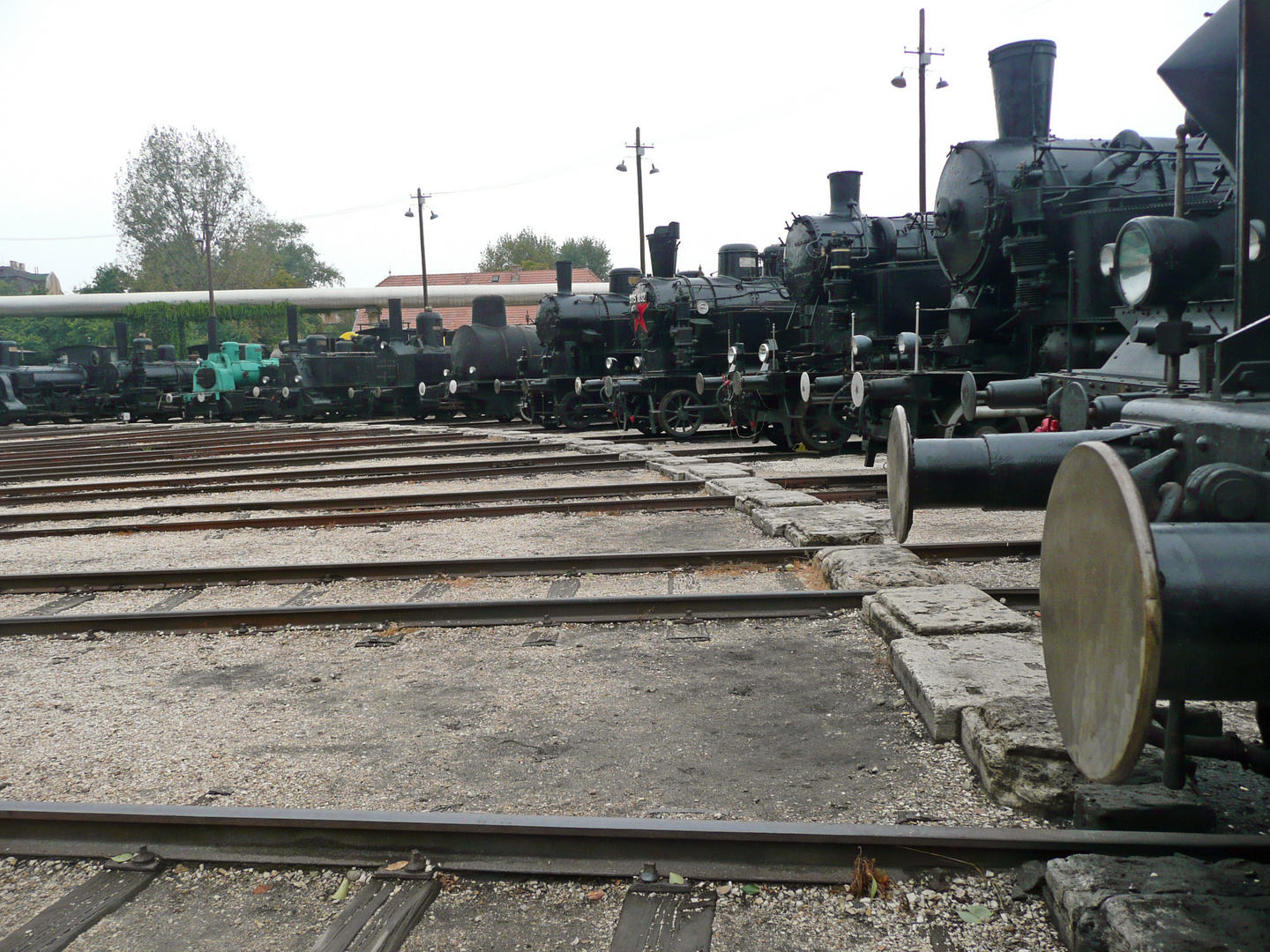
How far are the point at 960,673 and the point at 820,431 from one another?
9692 mm

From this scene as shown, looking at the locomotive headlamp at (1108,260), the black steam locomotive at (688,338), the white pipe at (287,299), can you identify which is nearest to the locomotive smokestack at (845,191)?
the black steam locomotive at (688,338)

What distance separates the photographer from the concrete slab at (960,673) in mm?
2922

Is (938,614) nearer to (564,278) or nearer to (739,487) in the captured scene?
(739,487)

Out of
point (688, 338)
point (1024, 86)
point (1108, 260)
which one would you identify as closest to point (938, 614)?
point (1108, 260)

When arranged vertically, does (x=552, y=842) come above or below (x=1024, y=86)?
below

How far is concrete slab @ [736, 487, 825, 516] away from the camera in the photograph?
727cm

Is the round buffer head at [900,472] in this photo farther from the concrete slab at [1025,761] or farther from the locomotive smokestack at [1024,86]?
the locomotive smokestack at [1024,86]

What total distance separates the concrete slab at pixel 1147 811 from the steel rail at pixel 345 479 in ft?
29.8

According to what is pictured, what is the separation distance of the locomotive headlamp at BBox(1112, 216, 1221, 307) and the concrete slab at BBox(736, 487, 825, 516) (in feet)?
16.1

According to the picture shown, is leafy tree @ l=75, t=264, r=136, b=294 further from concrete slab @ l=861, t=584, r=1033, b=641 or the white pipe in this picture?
concrete slab @ l=861, t=584, r=1033, b=641

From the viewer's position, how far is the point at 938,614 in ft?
12.7

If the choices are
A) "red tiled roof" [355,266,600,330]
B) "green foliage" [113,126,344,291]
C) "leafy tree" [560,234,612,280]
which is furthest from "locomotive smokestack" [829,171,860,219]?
"leafy tree" [560,234,612,280]

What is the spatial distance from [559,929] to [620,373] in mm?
17388

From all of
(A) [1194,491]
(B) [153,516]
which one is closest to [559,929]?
(A) [1194,491]
